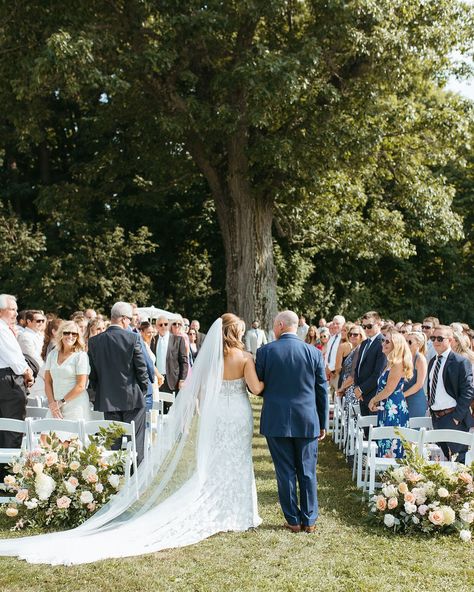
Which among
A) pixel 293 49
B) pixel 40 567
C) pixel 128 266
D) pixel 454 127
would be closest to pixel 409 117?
pixel 454 127

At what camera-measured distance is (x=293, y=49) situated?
18688mm

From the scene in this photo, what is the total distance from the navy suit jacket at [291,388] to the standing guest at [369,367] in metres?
2.69

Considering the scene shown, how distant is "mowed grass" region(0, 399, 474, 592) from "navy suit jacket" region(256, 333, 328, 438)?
96 cm

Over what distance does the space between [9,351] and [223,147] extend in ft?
47.3

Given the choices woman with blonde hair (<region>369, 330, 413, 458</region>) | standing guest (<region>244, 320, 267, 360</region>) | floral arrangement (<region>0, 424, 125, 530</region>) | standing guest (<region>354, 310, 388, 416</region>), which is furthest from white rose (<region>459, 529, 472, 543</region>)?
standing guest (<region>244, 320, 267, 360</region>)


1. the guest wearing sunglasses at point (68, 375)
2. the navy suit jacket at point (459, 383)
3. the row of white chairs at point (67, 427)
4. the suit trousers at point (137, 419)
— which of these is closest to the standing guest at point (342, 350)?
the navy suit jacket at point (459, 383)

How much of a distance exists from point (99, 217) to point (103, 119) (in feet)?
13.8

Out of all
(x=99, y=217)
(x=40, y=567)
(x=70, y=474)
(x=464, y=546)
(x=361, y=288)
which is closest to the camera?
(x=40, y=567)

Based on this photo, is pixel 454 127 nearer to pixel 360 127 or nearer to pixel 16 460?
pixel 360 127

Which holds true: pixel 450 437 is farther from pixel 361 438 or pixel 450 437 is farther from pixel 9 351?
pixel 9 351

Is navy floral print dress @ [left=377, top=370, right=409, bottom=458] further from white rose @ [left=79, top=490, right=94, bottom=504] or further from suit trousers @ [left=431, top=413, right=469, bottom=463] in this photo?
white rose @ [left=79, top=490, right=94, bottom=504]

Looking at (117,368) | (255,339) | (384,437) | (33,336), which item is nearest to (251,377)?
(384,437)

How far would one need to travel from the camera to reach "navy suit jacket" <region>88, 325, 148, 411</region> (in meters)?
8.38

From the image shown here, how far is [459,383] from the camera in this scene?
825cm
